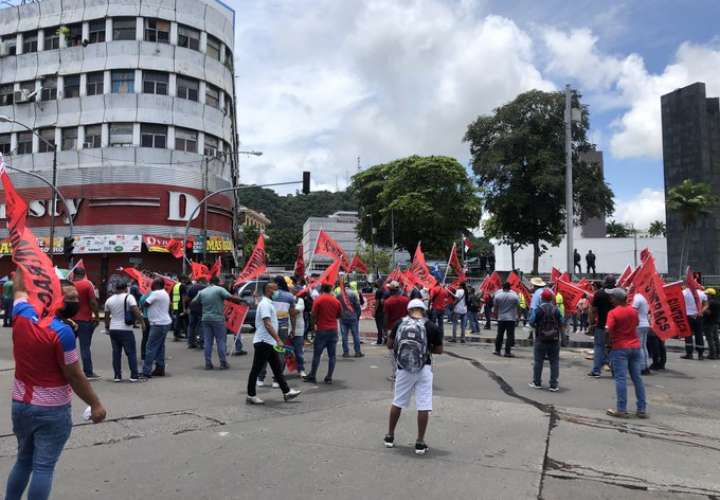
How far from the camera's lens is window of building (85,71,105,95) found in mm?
33438

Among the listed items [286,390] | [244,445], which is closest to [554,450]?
[244,445]

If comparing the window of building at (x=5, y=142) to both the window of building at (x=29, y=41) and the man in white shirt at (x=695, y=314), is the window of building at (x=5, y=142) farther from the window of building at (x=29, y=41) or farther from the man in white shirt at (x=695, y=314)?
the man in white shirt at (x=695, y=314)

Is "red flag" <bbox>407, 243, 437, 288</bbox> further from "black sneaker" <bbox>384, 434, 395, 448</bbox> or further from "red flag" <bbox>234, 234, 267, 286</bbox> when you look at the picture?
"black sneaker" <bbox>384, 434, 395, 448</bbox>

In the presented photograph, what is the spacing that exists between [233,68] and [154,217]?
1327cm

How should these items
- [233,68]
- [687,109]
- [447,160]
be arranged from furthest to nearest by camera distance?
[447,160]
[687,109]
[233,68]

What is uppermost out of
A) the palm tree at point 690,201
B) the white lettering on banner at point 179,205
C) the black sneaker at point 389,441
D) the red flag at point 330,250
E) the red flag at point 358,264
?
the palm tree at point 690,201

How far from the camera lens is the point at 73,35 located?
34375 mm

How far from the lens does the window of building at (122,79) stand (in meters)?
33.3

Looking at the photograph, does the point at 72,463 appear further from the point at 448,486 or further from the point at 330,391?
the point at 330,391

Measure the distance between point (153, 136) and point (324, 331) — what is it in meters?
27.6

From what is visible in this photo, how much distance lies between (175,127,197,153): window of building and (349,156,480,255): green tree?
59.4 ft

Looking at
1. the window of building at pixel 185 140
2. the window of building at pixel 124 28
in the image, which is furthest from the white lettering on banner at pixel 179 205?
the window of building at pixel 124 28

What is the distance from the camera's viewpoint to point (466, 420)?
275 inches

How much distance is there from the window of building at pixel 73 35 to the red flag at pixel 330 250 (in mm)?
26437
